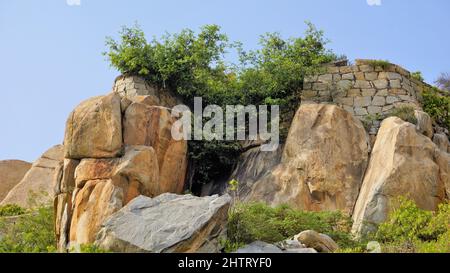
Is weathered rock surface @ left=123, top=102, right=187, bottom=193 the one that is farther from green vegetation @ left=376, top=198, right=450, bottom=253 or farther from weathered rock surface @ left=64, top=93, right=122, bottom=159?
green vegetation @ left=376, top=198, right=450, bottom=253

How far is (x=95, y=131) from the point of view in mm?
14719

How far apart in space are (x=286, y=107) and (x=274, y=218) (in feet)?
20.2

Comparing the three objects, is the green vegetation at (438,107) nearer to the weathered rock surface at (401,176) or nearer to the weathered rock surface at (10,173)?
the weathered rock surface at (401,176)

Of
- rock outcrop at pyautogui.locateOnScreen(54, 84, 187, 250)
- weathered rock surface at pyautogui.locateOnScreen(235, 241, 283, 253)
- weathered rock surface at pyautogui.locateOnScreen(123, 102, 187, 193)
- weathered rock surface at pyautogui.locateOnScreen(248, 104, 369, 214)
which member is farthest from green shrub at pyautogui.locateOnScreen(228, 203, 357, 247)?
weathered rock surface at pyautogui.locateOnScreen(123, 102, 187, 193)

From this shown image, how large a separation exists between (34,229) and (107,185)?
7.57ft

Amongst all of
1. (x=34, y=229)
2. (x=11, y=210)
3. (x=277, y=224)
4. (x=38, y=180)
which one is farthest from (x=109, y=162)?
(x=38, y=180)

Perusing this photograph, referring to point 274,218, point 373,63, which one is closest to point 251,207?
point 274,218

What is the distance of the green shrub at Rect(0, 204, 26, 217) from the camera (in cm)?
1792

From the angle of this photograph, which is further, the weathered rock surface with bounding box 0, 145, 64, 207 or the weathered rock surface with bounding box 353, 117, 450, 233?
the weathered rock surface with bounding box 0, 145, 64, 207

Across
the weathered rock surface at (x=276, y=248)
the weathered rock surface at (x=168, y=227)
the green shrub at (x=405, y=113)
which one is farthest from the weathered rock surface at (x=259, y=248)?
the green shrub at (x=405, y=113)

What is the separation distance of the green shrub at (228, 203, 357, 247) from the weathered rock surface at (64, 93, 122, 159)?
11.1 ft

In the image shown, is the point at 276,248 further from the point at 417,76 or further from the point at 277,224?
the point at 417,76

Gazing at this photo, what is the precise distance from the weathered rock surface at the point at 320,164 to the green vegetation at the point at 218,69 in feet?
4.78

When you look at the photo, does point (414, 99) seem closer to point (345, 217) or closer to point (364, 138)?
point (364, 138)
